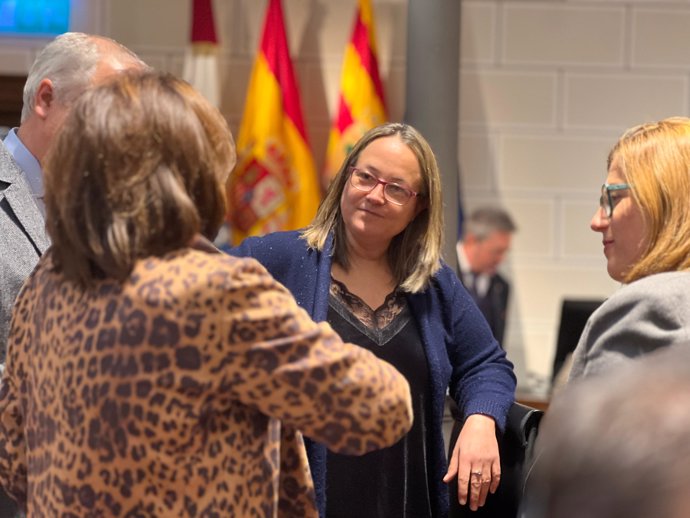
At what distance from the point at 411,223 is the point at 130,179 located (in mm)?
1320

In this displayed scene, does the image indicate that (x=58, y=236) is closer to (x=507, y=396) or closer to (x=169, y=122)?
(x=169, y=122)

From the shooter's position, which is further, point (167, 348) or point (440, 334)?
point (440, 334)

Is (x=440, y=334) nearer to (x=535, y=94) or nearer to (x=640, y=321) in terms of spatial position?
(x=640, y=321)

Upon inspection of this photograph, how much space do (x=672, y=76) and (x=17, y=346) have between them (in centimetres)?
424

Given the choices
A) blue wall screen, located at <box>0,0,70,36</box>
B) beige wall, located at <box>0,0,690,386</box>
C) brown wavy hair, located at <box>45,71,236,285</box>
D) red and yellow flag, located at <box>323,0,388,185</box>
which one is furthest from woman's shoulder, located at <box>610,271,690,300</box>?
blue wall screen, located at <box>0,0,70,36</box>

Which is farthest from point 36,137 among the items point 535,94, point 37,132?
point 535,94

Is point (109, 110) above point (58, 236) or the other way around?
above

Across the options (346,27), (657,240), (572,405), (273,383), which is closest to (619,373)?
(572,405)

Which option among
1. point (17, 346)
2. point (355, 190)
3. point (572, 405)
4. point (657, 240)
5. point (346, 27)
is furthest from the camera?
point (346, 27)

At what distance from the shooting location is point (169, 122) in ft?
4.22

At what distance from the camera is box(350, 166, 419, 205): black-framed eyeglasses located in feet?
8.07

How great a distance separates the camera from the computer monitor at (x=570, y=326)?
147 inches

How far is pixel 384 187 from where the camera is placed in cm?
246

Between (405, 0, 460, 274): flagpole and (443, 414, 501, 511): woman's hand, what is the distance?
1295 millimetres
